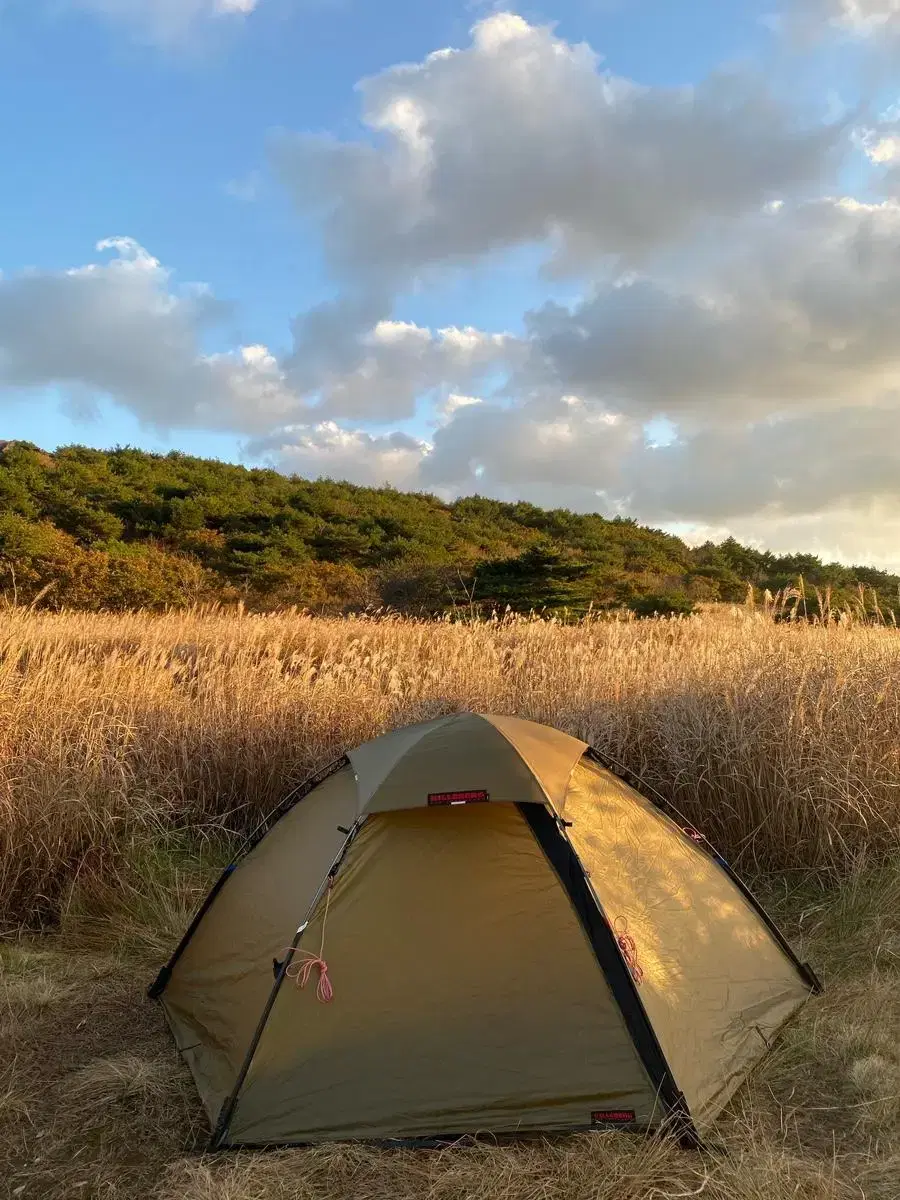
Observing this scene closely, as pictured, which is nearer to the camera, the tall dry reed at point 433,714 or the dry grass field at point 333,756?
the dry grass field at point 333,756

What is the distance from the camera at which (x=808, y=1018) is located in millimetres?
3760

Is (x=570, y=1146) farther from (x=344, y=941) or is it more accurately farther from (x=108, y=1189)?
(x=108, y=1189)

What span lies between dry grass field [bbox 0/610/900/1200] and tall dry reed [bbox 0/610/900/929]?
0.02 m

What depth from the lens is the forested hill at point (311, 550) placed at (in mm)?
21344

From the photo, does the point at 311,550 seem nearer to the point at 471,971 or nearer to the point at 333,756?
the point at 333,756

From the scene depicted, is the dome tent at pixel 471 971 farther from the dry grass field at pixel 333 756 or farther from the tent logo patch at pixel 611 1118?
the dry grass field at pixel 333 756

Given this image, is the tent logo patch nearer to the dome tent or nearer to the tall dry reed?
the dome tent

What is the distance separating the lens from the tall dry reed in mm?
5133

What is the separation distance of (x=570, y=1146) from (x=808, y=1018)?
1474 millimetres

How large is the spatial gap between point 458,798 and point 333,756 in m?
2.97

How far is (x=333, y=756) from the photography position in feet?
19.9

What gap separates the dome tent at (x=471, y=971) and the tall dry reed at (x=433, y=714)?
5.51ft

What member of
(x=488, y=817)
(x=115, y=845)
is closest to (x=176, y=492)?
(x=115, y=845)

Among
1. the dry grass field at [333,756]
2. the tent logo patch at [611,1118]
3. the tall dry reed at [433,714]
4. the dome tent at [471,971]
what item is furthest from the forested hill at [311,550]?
the tent logo patch at [611,1118]
